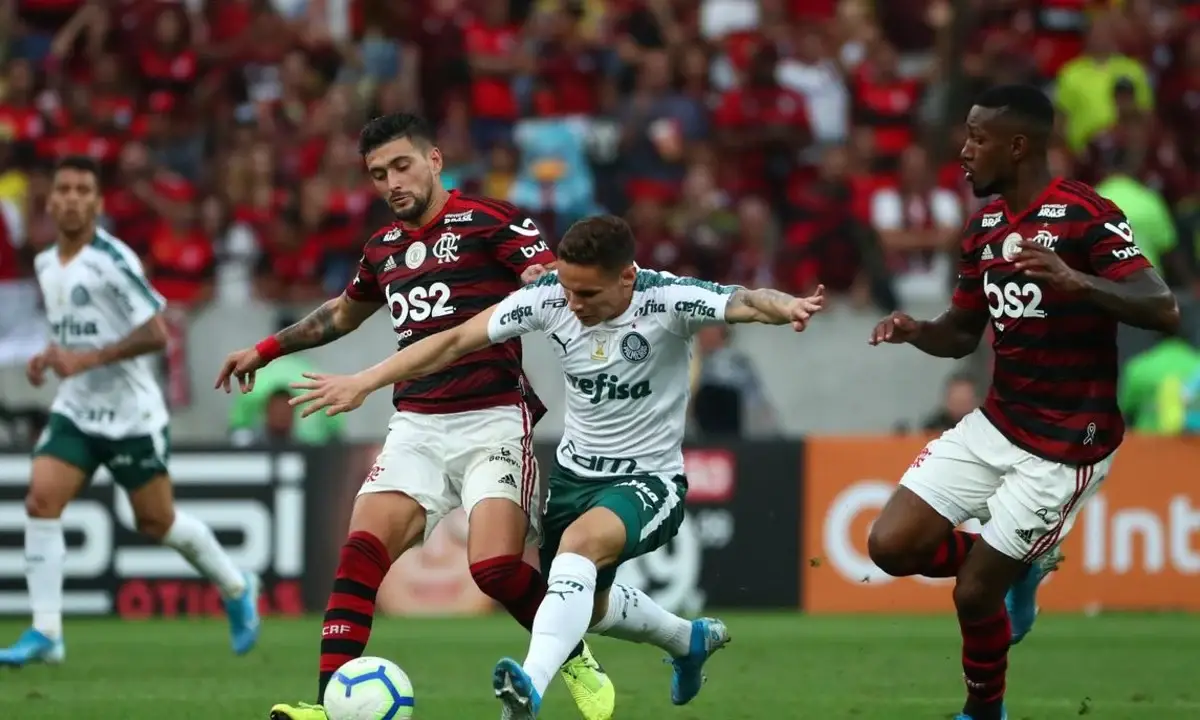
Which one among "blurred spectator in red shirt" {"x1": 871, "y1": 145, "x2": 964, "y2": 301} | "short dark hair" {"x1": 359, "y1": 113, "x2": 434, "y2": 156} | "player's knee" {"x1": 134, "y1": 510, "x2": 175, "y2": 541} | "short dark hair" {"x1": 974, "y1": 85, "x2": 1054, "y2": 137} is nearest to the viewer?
"short dark hair" {"x1": 974, "y1": 85, "x2": 1054, "y2": 137}

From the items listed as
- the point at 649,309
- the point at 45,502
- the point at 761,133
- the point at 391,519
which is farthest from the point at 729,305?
the point at 761,133

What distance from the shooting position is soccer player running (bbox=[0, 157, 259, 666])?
11250 mm

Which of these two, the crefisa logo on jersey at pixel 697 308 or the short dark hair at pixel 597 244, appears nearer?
the short dark hair at pixel 597 244

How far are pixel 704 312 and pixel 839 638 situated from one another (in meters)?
5.54

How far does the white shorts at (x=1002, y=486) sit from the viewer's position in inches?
315

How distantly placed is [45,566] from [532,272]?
4276 mm

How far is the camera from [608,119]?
61.6ft

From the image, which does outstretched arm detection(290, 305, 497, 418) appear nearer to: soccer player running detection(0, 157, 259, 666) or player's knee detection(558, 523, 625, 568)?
player's knee detection(558, 523, 625, 568)

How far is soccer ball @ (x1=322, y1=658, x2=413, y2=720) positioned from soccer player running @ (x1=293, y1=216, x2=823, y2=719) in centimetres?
61

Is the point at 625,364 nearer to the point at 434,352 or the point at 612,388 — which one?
the point at 612,388

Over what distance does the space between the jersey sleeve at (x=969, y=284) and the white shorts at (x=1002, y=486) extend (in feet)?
1.52

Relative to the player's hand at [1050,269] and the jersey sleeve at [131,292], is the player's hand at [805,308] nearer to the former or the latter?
the player's hand at [1050,269]

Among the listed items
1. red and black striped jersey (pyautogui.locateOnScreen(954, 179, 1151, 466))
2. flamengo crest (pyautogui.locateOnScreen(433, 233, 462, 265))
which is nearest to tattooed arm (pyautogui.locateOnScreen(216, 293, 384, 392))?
flamengo crest (pyautogui.locateOnScreen(433, 233, 462, 265))

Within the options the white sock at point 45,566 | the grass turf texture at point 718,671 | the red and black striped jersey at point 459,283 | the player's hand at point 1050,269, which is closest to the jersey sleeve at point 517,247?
the red and black striped jersey at point 459,283
